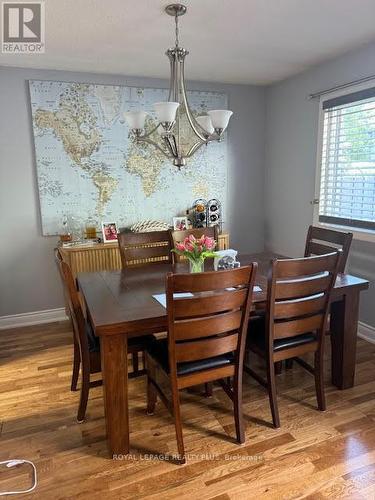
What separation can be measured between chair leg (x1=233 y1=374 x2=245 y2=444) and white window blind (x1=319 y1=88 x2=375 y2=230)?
1855 millimetres

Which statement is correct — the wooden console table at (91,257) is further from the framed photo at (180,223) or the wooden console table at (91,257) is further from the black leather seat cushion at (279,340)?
the black leather seat cushion at (279,340)

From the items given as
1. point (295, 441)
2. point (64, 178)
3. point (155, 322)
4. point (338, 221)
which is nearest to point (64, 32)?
point (64, 178)

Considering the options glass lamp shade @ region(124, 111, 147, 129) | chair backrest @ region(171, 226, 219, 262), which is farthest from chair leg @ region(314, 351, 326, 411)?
glass lamp shade @ region(124, 111, 147, 129)

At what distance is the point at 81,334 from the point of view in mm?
1877

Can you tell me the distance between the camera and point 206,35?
97.7 inches

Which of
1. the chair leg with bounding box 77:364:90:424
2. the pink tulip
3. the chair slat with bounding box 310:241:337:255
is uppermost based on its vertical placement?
the pink tulip

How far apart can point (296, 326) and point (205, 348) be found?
22.8 inches

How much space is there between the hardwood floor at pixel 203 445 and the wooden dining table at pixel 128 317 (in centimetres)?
17

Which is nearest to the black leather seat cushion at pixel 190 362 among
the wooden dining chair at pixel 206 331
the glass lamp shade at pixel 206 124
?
the wooden dining chair at pixel 206 331

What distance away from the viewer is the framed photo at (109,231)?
3.46 meters

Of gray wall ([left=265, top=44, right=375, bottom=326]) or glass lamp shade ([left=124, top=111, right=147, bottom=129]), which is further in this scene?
gray wall ([left=265, top=44, right=375, bottom=326])

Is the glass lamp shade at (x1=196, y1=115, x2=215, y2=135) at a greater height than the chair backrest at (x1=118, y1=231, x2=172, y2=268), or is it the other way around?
the glass lamp shade at (x1=196, y1=115, x2=215, y2=135)

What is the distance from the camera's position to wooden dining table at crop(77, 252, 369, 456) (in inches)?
65.8

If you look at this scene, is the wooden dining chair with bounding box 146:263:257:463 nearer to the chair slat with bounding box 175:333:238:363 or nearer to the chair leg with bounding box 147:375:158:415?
the chair slat with bounding box 175:333:238:363
